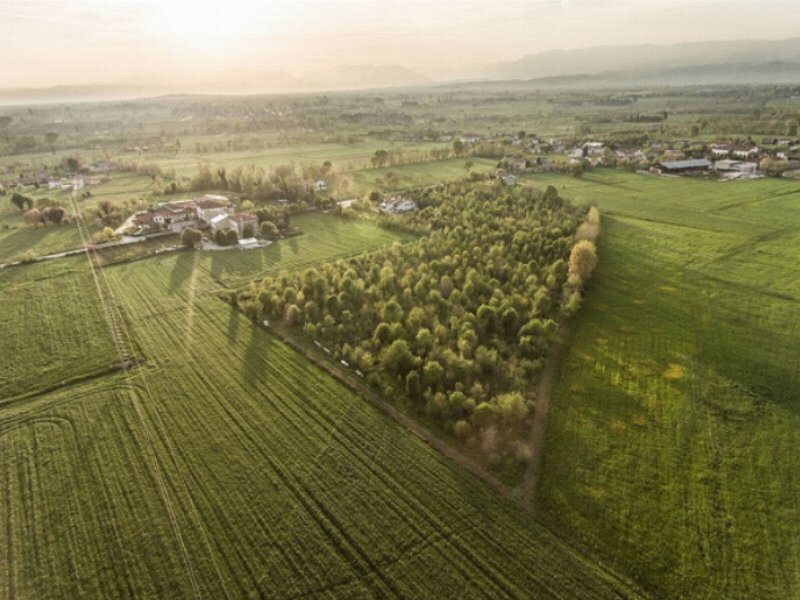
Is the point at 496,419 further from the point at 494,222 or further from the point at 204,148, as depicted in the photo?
the point at 204,148

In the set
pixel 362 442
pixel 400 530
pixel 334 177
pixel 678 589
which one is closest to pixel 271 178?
pixel 334 177

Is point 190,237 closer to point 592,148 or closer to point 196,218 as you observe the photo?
point 196,218

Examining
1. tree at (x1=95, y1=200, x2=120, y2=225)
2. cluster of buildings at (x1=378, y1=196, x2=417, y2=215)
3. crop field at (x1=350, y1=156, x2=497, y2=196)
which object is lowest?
cluster of buildings at (x1=378, y1=196, x2=417, y2=215)

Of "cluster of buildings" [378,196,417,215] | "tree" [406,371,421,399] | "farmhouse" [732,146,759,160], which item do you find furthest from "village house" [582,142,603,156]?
"tree" [406,371,421,399]

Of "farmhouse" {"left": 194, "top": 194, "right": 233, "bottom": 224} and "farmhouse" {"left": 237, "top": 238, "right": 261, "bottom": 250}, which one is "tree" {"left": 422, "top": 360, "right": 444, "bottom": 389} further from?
"farmhouse" {"left": 194, "top": 194, "right": 233, "bottom": 224}

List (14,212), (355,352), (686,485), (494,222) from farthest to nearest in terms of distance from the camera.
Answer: (14,212)
(494,222)
(355,352)
(686,485)

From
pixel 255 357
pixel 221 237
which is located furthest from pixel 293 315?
pixel 221 237

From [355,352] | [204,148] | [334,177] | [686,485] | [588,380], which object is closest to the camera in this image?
[686,485]
